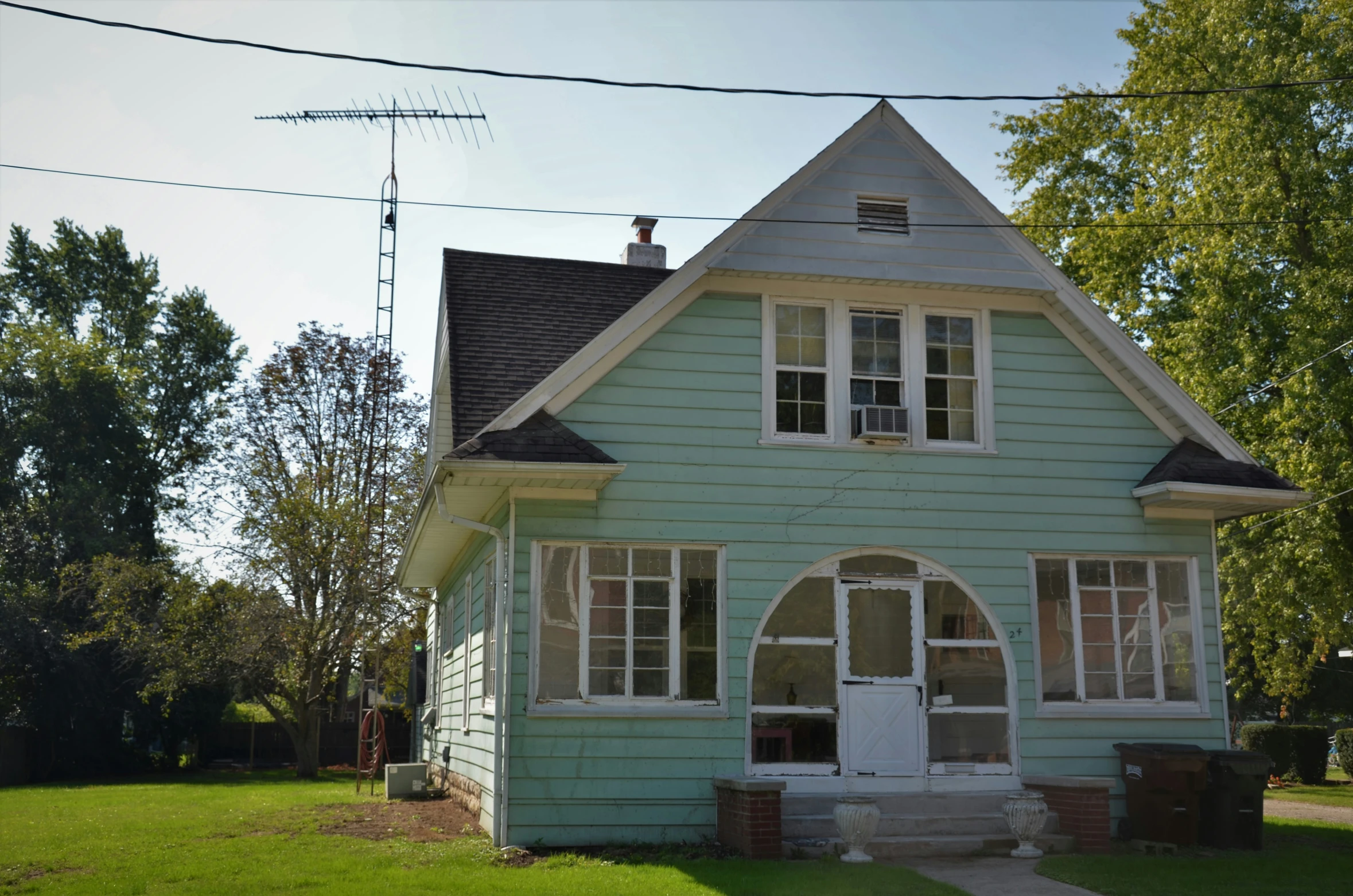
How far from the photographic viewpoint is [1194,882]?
9383 mm

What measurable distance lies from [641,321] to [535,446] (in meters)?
1.81

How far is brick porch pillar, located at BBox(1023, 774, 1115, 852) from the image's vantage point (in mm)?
10945

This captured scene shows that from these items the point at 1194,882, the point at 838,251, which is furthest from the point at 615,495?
the point at 1194,882

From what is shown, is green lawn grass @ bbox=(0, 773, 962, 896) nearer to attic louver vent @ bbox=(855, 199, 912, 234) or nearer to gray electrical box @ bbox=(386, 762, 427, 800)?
gray electrical box @ bbox=(386, 762, 427, 800)

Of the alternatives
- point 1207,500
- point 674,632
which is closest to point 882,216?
point 1207,500

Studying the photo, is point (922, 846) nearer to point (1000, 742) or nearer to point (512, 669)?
point (1000, 742)

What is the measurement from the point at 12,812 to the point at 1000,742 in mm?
13431

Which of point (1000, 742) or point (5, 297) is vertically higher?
point (5, 297)

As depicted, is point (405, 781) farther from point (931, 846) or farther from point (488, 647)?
point (931, 846)

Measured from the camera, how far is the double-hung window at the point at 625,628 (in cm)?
1097

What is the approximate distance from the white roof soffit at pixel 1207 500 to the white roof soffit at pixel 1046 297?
24.1 inches

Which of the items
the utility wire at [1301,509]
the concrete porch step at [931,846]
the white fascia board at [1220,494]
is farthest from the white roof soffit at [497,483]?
the utility wire at [1301,509]

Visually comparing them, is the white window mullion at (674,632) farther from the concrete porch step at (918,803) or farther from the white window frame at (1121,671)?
the white window frame at (1121,671)

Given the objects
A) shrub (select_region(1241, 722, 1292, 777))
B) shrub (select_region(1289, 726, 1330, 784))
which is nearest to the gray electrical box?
shrub (select_region(1241, 722, 1292, 777))
